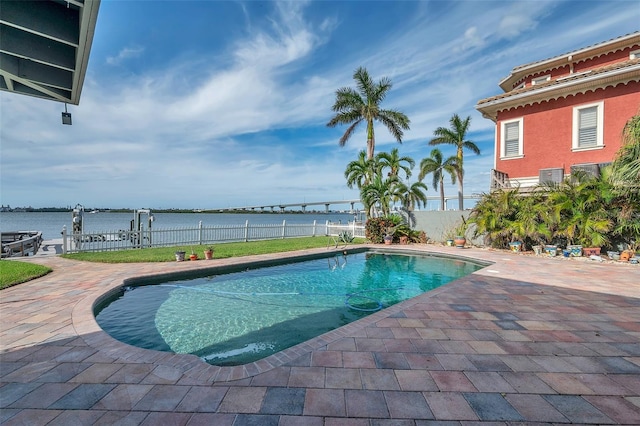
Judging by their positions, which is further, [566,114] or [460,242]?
[460,242]

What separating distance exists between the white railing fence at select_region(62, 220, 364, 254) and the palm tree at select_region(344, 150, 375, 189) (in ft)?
8.82

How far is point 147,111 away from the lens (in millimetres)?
12625

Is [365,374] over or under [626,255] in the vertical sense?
under

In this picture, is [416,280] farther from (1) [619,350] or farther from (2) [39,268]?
(2) [39,268]

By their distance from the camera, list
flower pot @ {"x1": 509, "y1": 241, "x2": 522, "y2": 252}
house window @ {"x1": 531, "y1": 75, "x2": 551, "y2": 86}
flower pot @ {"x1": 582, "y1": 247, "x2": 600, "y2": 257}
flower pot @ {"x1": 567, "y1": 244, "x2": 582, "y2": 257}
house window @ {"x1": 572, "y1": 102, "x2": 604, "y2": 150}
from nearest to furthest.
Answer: flower pot @ {"x1": 582, "y1": 247, "x2": 600, "y2": 257}
flower pot @ {"x1": 567, "y1": 244, "x2": 582, "y2": 257}
house window @ {"x1": 572, "y1": 102, "x2": 604, "y2": 150}
flower pot @ {"x1": 509, "y1": 241, "x2": 522, "y2": 252}
house window @ {"x1": 531, "y1": 75, "x2": 551, "y2": 86}

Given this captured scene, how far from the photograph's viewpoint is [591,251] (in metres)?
9.81

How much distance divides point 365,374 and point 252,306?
373 centimetres

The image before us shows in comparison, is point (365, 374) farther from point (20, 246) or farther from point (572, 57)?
point (572, 57)

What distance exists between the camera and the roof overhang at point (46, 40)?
9.82 ft

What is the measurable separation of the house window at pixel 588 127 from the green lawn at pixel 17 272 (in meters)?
18.3

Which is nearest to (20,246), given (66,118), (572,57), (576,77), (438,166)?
(66,118)

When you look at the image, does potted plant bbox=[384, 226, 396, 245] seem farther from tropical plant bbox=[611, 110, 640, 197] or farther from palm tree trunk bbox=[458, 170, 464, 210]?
palm tree trunk bbox=[458, 170, 464, 210]

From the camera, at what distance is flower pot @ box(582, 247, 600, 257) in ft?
31.9

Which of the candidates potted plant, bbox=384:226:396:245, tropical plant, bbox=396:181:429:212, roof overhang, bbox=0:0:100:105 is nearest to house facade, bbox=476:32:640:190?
tropical plant, bbox=396:181:429:212
